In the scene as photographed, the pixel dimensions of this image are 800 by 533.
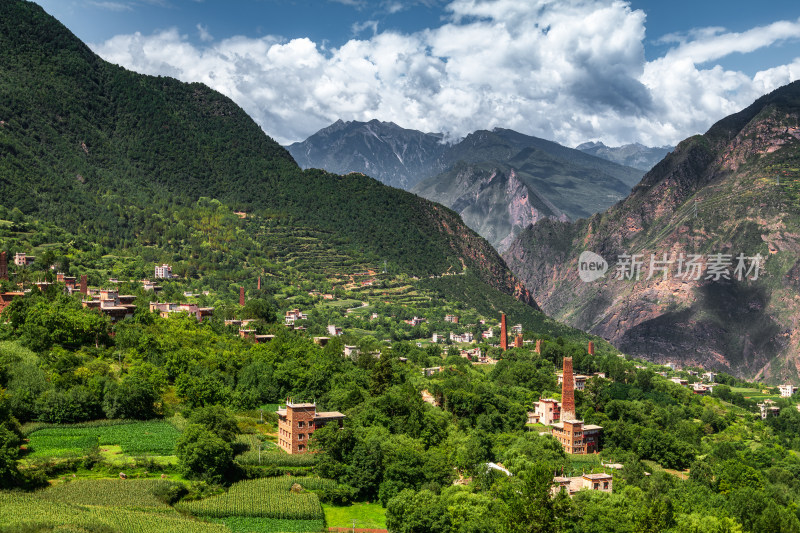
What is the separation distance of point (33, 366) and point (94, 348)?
915 cm

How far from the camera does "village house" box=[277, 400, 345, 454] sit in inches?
2325

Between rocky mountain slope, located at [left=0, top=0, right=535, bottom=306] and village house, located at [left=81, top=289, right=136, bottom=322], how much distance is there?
41516 mm

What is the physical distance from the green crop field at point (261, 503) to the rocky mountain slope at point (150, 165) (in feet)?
274

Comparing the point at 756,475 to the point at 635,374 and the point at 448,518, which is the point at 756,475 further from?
the point at 635,374

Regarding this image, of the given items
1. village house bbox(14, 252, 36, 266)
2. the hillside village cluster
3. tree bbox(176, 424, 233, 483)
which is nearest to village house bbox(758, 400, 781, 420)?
the hillside village cluster

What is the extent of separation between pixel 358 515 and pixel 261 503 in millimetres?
6537

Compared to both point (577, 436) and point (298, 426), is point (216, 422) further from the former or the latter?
point (577, 436)

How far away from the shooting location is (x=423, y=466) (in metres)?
56.1

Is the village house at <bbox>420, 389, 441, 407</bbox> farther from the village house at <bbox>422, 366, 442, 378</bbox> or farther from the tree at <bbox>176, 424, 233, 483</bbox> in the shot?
the tree at <bbox>176, 424, 233, 483</bbox>

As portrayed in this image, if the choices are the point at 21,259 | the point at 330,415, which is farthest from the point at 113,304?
the point at 330,415

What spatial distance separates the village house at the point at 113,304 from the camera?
78.4m

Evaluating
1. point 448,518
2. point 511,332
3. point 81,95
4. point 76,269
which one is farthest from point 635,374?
point 81,95

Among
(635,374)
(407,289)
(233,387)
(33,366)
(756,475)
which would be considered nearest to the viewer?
(33,366)

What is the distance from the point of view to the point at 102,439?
5469 centimetres
